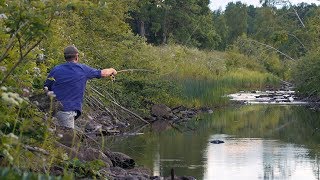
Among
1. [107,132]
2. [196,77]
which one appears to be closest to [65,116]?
[107,132]

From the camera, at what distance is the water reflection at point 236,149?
40.3 ft

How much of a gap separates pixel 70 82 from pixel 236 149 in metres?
6.59

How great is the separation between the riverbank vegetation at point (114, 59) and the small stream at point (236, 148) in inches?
67.5

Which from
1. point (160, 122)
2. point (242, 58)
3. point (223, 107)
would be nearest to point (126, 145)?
point (160, 122)

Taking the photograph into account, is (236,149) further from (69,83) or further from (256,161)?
(69,83)

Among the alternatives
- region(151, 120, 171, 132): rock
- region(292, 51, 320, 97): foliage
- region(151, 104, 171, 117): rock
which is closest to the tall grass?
region(151, 104, 171, 117): rock

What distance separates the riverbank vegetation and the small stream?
1.71 m

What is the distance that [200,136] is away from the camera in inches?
706

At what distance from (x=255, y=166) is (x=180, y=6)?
1967 inches

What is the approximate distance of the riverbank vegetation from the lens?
23.0ft

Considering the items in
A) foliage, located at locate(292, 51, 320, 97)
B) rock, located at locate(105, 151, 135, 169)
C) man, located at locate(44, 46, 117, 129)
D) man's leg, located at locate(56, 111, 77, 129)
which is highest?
foliage, located at locate(292, 51, 320, 97)

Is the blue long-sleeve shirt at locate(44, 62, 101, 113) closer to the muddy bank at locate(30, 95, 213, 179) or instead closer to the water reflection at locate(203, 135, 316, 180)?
the muddy bank at locate(30, 95, 213, 179)

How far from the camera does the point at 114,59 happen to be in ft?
69.6

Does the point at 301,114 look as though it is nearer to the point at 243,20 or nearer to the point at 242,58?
the point at 242,58
